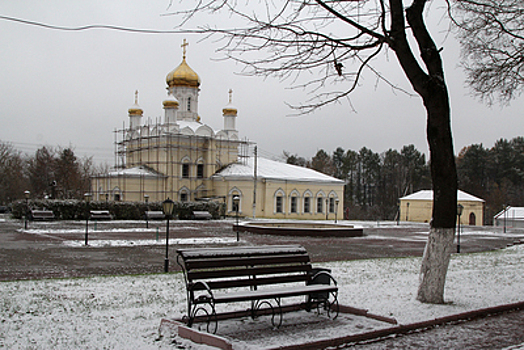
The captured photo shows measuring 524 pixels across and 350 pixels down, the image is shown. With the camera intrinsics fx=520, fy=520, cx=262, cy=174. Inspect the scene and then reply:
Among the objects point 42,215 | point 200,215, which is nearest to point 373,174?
point 200,215

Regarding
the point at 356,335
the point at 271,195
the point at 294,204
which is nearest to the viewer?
the point at 356,335

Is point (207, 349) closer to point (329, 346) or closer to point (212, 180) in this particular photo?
point (329, 346)

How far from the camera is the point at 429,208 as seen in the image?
6150 centimetres

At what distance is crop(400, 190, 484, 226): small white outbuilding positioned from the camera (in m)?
61.7

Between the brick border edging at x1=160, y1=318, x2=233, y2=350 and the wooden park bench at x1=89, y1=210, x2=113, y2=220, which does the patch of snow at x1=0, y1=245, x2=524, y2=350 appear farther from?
the wooden park bench at x1=89, y1=210, x2=113, y2=220


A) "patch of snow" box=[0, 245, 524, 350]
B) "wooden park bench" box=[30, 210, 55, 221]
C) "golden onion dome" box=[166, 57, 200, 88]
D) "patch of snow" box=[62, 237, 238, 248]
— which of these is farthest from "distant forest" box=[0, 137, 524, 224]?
"patch of snow" box=[0, 245, 524, 350]

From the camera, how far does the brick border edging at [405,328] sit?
20.1 ft

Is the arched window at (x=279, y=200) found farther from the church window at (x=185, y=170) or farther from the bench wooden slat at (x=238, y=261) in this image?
the bench wooden slat at (x=238, y=261)

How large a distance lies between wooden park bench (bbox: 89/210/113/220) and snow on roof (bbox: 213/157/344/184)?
731 inches

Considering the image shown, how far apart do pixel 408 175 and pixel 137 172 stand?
56436 mm

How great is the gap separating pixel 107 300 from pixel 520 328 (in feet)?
20.8

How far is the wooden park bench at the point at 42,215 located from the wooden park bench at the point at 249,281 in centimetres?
3154

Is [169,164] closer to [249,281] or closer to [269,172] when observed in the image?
[269,172]

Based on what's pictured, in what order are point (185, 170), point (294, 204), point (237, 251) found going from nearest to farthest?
point (237, 251), point (185, 170), point (294, 204)
